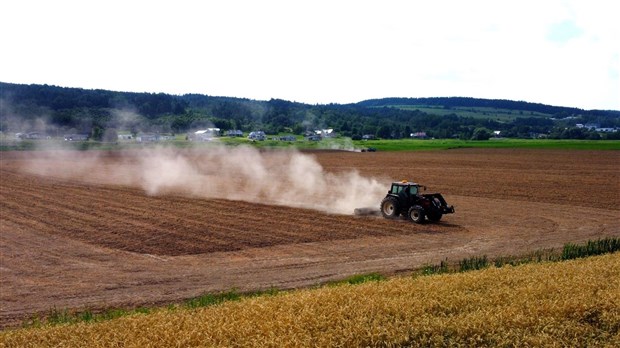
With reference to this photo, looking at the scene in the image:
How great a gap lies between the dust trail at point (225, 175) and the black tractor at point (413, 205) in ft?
12.4

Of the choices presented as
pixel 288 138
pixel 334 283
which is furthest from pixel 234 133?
pixel 334 283

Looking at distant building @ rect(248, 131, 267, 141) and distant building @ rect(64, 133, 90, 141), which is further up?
distant building @ rect(248, 131, 267, 141)

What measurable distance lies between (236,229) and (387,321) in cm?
1984

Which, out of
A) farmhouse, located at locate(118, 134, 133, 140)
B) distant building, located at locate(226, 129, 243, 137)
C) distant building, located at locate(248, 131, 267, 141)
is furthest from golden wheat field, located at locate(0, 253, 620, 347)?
farmhouse, located at locate(118, 134, 133, 140)

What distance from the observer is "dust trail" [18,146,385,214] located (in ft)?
146

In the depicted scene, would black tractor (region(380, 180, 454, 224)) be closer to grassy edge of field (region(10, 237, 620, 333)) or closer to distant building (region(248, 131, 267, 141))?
grassy edge of field (region(10, 237, 620, 333))

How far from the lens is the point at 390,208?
34.7m

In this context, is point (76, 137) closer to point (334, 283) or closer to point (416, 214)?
point (416, 214)

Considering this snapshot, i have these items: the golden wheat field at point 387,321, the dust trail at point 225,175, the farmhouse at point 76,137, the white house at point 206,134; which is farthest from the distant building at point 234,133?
the golden wheat field at point 387,321

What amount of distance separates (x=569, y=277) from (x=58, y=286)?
666 inches

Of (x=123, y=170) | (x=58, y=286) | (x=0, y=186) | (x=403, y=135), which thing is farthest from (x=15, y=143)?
(x=403, y=135)

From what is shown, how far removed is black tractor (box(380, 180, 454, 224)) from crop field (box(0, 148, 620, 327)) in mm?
823

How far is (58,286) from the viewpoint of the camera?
67.9 ft

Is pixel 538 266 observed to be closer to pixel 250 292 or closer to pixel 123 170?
pixel 250 292
